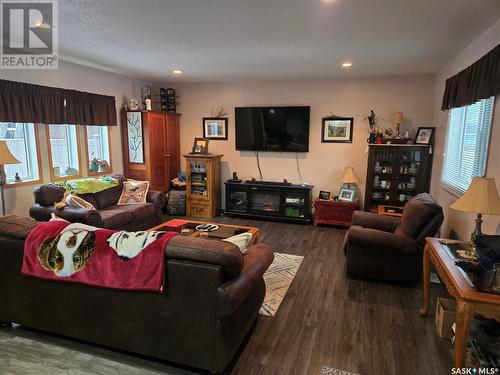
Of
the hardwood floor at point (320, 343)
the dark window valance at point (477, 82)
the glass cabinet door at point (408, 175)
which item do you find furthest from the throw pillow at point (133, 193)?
the dark window valance at point (477, 82)

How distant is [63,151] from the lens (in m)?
4.70

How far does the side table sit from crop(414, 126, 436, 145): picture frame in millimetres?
1402

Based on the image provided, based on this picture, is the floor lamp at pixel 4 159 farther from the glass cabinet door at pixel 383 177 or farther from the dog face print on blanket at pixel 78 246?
the glass cabinet door at pixel 383 177

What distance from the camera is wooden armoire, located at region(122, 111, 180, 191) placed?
223 inches

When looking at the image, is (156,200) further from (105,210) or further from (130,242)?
(130,242)

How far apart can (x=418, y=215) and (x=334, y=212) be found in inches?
90.3

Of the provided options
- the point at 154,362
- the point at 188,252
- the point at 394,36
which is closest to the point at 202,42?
the point at 394,36

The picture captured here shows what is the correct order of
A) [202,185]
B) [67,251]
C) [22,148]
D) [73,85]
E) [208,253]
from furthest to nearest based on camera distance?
1. [202,185]
2. [73,85]
3. [22,148]
4. [67,251]
5. [208,253]

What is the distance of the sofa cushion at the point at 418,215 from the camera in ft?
10.2

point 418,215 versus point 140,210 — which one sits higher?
point 418,215

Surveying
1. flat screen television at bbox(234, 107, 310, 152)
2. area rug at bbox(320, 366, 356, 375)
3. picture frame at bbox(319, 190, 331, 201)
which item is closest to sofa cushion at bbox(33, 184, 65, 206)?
flat screen television at bbox(234, 107, 310, 152)

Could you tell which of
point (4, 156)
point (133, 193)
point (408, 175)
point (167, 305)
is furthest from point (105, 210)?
point (408, 175)

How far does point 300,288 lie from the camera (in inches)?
130

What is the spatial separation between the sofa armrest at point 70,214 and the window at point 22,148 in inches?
20.7
